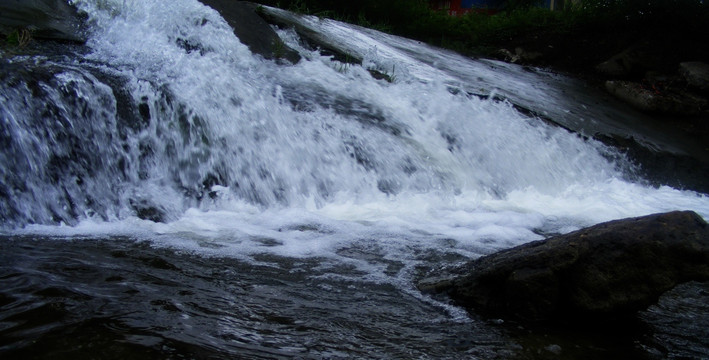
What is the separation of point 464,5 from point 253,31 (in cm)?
1713

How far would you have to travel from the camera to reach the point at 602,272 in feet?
9.45

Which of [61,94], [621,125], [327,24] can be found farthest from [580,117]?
[61,94]

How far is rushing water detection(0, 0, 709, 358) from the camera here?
255 cm

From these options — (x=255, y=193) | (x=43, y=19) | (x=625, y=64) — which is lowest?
(x=255, y=193)

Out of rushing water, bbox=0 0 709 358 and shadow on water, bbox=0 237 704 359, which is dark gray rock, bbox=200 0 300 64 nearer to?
rushing water, bbox=0 0 709 358

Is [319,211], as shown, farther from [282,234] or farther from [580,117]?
[580,117]

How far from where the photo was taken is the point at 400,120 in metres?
7.36

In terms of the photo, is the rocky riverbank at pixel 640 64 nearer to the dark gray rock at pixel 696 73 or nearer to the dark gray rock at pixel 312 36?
the dark gray rock at pixel 696 73

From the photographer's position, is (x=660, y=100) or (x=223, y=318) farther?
(x=660, y=100)

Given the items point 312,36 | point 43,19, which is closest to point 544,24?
point 312,36

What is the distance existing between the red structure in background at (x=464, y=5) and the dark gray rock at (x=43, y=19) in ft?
52.5

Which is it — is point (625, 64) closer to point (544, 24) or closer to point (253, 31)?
point (544, 24)

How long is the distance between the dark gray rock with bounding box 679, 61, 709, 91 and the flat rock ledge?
10074 millimetres

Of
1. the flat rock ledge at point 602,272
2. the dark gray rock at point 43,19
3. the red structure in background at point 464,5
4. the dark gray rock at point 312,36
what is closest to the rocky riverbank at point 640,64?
the dark gray rock at point 312,36
